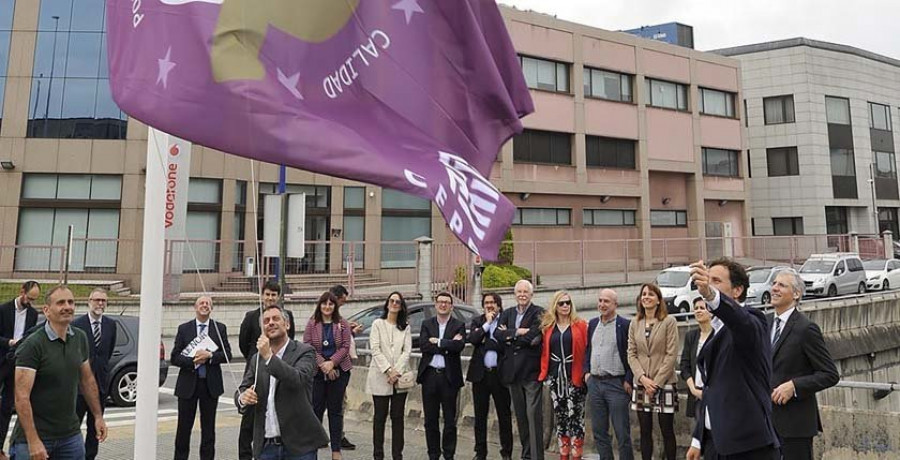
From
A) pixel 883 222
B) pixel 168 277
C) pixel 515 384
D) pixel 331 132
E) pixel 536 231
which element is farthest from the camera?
pixel 883 222

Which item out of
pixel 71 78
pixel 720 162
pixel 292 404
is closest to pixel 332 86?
pixel 292 404

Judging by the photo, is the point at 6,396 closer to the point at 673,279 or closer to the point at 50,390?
the point at 50,390

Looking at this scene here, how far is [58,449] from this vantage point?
4.71 meters

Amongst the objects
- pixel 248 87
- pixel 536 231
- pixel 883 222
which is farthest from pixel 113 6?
pixel 883 222

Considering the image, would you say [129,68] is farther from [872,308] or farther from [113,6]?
[872,308]

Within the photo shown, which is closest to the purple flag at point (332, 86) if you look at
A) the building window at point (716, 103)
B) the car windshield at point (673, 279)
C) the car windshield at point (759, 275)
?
the car windshield at point (673, 279)

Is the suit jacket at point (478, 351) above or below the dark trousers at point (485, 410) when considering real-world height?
above

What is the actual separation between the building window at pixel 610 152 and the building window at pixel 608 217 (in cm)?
258

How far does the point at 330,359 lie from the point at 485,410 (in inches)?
74.9

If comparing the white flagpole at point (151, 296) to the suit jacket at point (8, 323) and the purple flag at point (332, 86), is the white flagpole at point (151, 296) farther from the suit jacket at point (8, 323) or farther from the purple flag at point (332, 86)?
the suit jacket at point (8, 323)

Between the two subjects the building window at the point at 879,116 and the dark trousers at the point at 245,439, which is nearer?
the dark trousers at the point at 245,439

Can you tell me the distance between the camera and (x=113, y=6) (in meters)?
3.77

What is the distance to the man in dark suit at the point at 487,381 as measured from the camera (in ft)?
24.3

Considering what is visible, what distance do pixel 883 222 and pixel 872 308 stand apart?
37.4 metres
